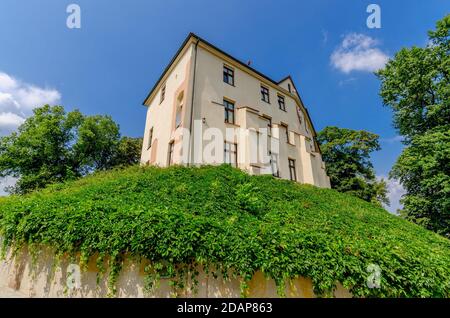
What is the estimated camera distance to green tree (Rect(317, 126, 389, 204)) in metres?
25.6

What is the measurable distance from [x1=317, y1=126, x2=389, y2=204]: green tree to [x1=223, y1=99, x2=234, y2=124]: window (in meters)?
19.0

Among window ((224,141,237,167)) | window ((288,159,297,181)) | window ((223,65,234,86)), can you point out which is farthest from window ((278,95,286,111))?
window ((224,141,237,167))

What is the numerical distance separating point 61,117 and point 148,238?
2837 centimetres

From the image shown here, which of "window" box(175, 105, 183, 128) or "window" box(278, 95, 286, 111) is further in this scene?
"window" box(278, 95, 286, 111)

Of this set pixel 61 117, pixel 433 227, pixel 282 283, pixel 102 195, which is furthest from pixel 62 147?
pixel 433 227

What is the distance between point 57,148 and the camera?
909 inches

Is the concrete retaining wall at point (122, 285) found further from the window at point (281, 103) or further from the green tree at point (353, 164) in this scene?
the green tree at point (353, 164)

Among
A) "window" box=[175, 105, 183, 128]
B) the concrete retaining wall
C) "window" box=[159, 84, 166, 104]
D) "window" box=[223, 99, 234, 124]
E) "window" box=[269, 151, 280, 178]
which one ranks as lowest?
the concrete retaining wall

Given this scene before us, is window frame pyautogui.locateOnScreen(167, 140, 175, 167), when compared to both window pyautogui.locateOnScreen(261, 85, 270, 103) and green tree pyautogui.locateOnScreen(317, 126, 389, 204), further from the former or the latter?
green tree pyautogui.locateOnScreen(317, 126, 389, 204)

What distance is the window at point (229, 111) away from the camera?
15.0 metres

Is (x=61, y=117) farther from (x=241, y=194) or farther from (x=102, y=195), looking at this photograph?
(x=241, y=194)

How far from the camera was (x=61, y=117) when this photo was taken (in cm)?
2462

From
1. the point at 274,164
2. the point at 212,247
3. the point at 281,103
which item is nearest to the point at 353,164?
the point at 281,103

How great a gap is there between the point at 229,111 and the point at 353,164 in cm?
2065
